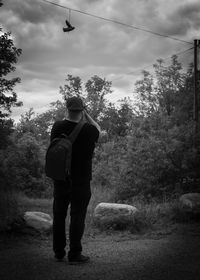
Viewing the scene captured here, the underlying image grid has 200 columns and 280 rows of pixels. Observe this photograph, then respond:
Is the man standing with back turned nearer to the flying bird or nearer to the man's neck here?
the man's neck

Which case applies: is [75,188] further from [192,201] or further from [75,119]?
[192,201]

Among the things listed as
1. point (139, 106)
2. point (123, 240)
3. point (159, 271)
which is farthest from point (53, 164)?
point (139, 106)

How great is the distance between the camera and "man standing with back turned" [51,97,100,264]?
4.58 metres

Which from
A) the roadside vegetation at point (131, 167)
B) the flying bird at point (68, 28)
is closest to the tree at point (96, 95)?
the roadside vegetation at point (131, 167)

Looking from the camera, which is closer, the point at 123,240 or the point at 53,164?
the point at 53,164

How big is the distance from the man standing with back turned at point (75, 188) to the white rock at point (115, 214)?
8.90ft

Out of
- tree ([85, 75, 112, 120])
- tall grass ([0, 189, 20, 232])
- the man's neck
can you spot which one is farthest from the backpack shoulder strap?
tree ([85, 75, 112, 120])

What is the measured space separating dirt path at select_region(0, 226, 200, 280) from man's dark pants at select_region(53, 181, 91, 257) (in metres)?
0.26

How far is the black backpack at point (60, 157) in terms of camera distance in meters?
4.40

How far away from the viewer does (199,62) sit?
63.5ft

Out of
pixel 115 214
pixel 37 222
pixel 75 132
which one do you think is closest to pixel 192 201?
pixel 115 214

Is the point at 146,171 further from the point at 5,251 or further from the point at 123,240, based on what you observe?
the point at 5,251

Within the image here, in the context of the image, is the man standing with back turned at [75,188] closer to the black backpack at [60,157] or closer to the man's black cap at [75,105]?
the man's black cap at [75,105]

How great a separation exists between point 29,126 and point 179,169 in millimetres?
10177
